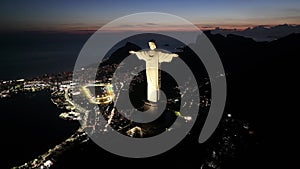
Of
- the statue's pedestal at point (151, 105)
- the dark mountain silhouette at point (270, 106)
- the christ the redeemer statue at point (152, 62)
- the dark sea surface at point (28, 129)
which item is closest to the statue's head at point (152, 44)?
the christ the redeemer statue at point (152, 62)

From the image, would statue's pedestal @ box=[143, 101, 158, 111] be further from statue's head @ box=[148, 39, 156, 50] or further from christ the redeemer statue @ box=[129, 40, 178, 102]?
statue's head @ box=[148, 39, 156, 50]

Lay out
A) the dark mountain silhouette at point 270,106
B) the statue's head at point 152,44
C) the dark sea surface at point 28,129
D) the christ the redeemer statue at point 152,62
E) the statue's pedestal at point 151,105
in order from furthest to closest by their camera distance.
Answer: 1. the dark sea surface at point 28,129
2. the dark mountain silhouette at point 270,106
3. the statue's pedestal at point 151,105
4. the christ the redeemer statue at point 152,62
5. the statue's head at point 152,44

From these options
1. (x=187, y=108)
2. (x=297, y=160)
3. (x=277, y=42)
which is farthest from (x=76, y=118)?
(x=277, y=42)

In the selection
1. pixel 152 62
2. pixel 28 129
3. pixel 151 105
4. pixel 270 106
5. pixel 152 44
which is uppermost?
pixel 152 44

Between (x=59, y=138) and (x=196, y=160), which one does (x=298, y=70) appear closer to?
(x=196, y=160)

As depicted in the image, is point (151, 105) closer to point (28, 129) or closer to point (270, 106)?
point (270, 106)

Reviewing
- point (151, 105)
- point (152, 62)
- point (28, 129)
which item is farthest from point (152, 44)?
point (28, 129)

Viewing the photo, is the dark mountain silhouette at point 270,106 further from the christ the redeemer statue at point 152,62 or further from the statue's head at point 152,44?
the statue's head at point 152,44
